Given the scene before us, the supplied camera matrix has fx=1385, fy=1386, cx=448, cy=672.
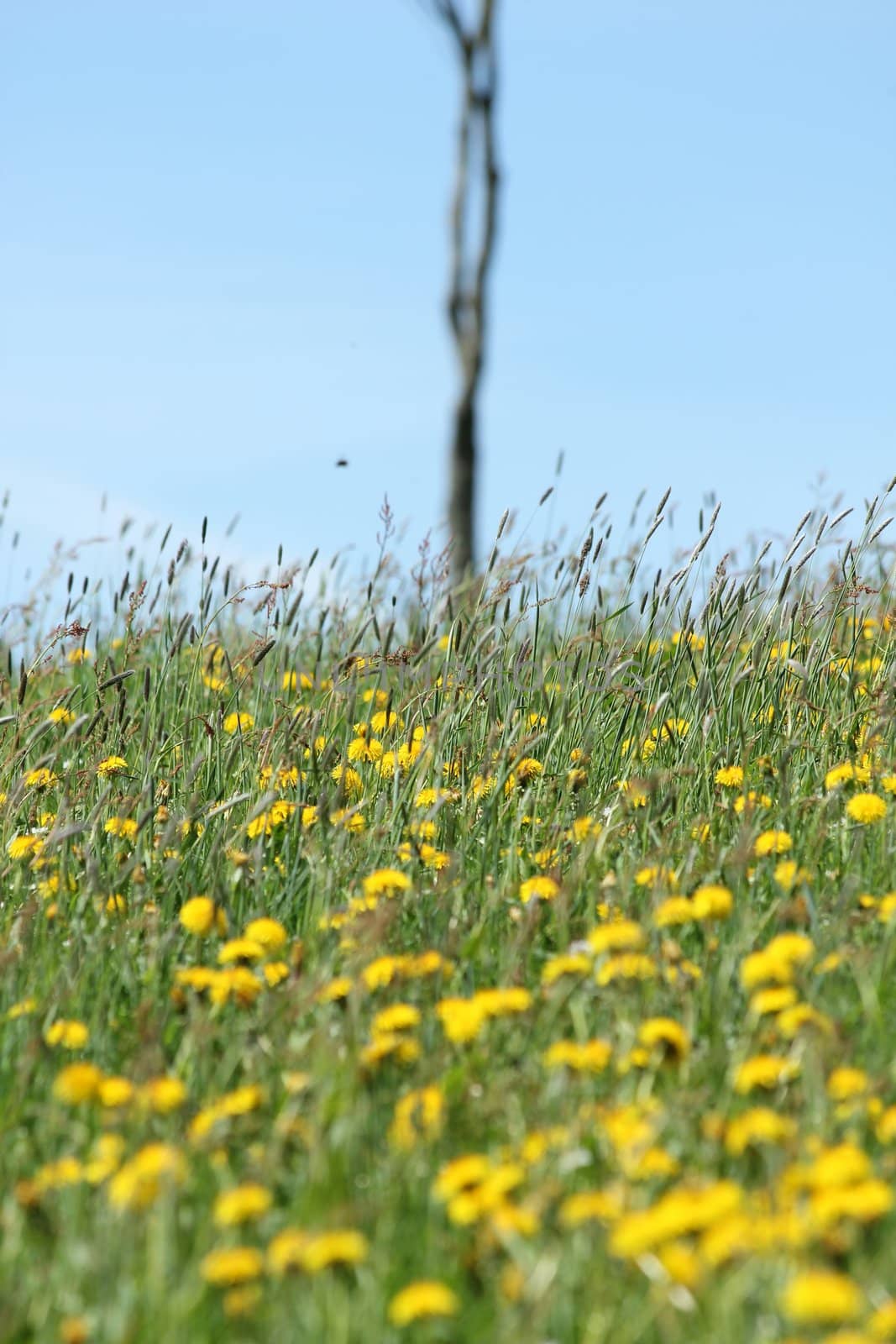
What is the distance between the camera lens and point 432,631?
3432 millimetres

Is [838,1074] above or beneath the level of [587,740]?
beneath

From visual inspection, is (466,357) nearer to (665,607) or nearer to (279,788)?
(665,607)

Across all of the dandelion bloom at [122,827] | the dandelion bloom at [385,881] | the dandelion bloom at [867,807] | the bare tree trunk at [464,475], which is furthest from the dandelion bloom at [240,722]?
the bare tree trunk at [464,475]

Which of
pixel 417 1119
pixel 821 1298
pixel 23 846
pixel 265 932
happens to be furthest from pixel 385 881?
pixel 821 1298

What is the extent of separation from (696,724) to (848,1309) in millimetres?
2237

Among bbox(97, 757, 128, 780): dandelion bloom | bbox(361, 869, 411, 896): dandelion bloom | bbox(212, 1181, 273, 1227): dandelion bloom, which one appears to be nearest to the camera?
bbox(212, 1181, 273, 1227): dandelion bloom

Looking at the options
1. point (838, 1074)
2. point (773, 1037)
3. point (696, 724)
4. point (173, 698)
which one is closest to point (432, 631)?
point (696, 724)

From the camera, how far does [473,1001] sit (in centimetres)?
210

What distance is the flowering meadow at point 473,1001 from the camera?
1.58m

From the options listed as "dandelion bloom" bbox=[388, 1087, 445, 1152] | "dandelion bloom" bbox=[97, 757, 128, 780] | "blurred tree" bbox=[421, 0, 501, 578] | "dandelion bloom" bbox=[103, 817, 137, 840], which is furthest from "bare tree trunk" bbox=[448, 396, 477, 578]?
"dandelion bloom" bbox=[388, 1087, 445, 1152]

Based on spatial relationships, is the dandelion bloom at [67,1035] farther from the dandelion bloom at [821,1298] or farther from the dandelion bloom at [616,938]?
the dandelion bloom at [821,1298]

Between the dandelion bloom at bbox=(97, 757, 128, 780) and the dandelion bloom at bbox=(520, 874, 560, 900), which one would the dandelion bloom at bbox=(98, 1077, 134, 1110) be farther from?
the dandelion bloom at bbox=(97, 757, 128, 780)

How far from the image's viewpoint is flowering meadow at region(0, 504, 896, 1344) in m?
1.58

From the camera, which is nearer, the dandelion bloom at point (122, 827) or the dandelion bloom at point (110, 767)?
the dandelion bloom at point (122, 827)
